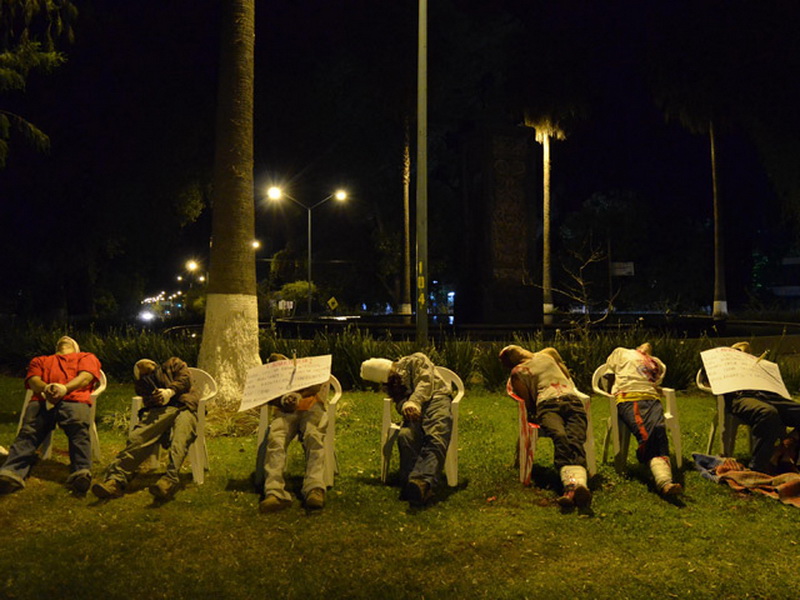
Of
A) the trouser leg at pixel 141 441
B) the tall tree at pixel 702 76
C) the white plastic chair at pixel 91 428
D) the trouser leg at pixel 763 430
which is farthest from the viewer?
the tall tree at pixel 702 76

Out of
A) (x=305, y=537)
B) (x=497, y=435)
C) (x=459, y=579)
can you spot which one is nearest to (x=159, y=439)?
(x=305, y=537)

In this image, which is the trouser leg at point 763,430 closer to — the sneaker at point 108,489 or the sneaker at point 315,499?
the sneaker at point 315,499

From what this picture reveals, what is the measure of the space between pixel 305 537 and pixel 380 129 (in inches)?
1659

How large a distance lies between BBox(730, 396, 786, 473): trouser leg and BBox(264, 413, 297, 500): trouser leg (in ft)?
12.4

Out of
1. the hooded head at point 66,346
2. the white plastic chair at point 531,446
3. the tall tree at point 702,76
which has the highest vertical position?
the tall tree at point 702,76

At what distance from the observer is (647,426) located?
5953mm

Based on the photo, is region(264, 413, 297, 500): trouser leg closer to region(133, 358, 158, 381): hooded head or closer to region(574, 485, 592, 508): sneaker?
region(133, 358, 158, 381): hooded head

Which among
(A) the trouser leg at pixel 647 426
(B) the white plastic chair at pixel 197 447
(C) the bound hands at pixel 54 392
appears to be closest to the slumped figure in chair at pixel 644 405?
(A) the trouser leg at pixel 647 426

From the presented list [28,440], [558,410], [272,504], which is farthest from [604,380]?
[28,440]

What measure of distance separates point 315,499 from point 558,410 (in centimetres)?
205

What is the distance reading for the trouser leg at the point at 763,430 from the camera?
5.86 meters

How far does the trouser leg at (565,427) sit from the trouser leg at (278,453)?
2.04m

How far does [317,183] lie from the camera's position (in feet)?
151

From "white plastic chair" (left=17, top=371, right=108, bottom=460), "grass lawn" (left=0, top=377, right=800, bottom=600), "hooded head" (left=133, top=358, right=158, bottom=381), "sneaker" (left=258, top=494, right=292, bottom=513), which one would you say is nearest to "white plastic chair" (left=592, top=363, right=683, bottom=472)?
"grass lawn" (left=0, top=377, right=800, bottom=600)
